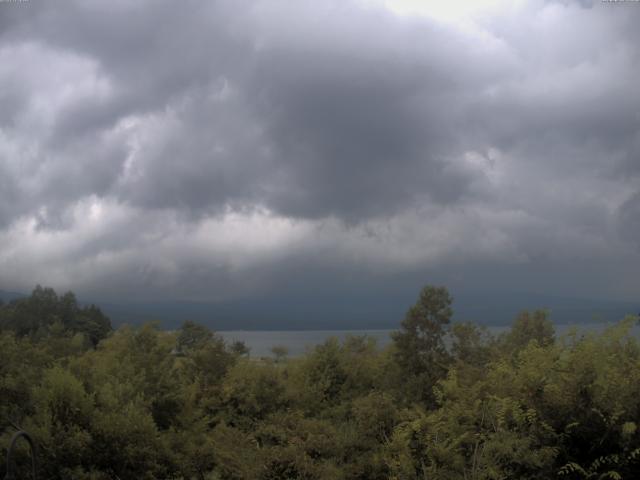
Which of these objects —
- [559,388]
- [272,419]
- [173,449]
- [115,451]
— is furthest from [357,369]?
[559,388]

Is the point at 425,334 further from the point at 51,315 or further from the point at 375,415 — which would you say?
the point at 51,315

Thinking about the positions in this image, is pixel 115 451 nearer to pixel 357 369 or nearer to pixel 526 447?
pixel 526 447

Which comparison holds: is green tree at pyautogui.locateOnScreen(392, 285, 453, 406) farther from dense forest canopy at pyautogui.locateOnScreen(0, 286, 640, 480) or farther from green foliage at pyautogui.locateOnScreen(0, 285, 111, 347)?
green foliage at pyautogui.locateOnScreen(0, 285, 111, 347)

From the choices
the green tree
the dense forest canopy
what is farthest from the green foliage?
the green tree

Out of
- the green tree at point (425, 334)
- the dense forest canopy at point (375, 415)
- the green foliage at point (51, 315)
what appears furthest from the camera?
the green foliage at point (51, 315)

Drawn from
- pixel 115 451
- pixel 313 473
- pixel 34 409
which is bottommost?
pixel 313 473

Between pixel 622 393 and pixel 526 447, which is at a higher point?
pixel 622 393

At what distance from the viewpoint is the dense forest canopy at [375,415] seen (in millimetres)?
8320

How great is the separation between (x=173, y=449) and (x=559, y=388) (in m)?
8.46

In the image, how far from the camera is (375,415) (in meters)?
13.2

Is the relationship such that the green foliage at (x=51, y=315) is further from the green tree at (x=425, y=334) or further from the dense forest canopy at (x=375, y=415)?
the green tree at (x=425, y=334)

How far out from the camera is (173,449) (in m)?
12.9

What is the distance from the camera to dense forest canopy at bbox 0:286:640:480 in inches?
328

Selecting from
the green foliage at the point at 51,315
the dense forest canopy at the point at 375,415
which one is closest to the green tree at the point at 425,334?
the dense forest canopy at the point at 375,415
